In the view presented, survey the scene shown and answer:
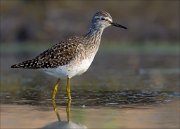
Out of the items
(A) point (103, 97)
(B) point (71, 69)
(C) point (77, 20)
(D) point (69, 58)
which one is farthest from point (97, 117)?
(C) point (77, 20)

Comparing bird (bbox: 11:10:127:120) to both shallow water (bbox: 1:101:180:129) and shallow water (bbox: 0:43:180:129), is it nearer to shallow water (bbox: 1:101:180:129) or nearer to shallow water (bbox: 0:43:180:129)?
shallow water (bbox: 0:43:180:129)

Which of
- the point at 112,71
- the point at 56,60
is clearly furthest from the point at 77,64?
the point at 112,71

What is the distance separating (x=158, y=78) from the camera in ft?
57.4

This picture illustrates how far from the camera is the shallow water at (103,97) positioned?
1047 centimetres

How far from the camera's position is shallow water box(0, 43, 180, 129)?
10470 millimetres

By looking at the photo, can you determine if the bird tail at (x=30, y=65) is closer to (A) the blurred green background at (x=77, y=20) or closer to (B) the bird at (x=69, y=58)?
(B) the bird at (x=69, y=58)

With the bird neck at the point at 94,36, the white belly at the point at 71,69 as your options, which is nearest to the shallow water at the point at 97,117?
the white belly at the point at 71,69

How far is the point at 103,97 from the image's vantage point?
1338cm

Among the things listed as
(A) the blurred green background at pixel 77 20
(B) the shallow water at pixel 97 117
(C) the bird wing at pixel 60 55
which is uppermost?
(A) the blurred green background at pixel 77 20

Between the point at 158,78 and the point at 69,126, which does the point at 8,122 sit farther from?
the point at 158,78

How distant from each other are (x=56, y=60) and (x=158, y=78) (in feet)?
17.4

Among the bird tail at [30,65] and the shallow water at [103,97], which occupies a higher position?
the bird tail at [30,65]

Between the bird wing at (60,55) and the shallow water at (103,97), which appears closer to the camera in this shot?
the shallow water at (103,97)

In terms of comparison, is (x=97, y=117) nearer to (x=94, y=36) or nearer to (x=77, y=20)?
(x=94, y=36)
